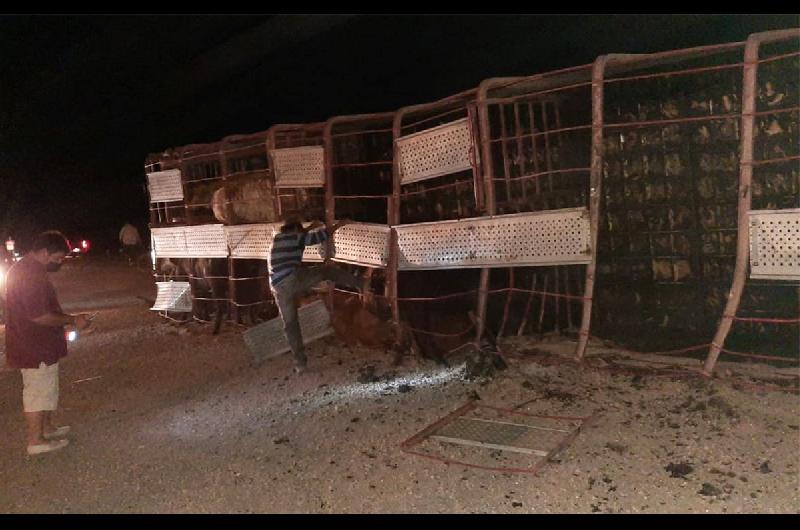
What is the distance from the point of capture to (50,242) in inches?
218

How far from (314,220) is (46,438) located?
12.0 ft

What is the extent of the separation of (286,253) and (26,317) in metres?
2.55

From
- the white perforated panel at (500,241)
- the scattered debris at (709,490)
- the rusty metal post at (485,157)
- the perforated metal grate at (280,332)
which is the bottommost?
the scattered debris at (709,490)

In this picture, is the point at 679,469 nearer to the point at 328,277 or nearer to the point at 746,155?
the point at 746,155

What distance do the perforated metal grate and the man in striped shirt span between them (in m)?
0.55

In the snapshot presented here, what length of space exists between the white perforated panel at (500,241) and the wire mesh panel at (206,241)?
3674 millimetres

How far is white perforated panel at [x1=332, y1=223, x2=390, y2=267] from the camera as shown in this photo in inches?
268

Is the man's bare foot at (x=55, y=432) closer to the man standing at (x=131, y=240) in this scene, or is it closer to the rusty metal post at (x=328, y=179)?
the rusty metal post at (x=328, y=179)

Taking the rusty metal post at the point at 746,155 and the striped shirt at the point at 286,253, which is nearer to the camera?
the rusty metal post at the point at 746,155

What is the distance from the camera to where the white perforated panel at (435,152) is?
6.07 metres

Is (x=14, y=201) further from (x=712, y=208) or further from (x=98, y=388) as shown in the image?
(x=712, y=208)

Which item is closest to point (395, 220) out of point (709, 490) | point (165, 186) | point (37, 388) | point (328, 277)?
point (328, 277)

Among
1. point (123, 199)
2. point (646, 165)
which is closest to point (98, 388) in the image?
point (646, 165)

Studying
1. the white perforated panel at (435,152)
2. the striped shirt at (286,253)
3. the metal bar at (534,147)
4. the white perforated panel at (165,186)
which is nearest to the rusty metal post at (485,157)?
the white perforated panel at (435,152)
